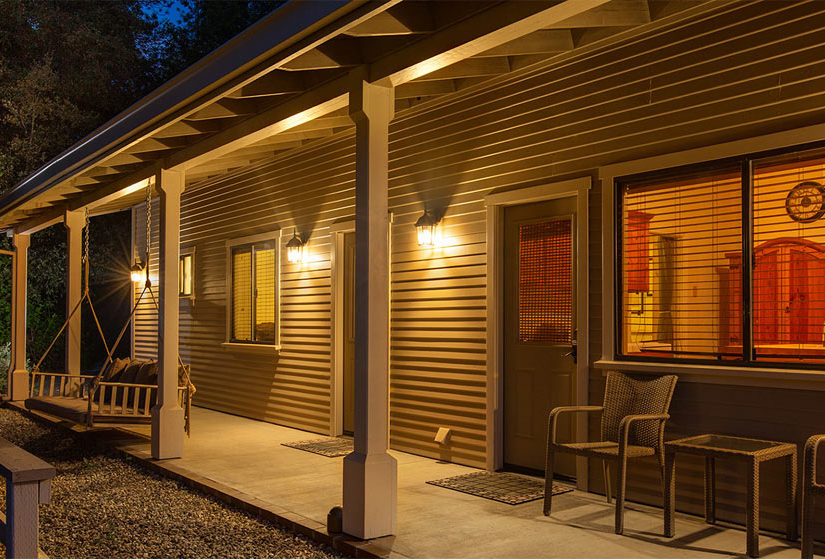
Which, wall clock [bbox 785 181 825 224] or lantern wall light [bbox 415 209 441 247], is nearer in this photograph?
wall clock [bbox 785 181 825 224]

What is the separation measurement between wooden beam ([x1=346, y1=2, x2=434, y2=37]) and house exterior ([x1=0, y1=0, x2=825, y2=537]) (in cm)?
1

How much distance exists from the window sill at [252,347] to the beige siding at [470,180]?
10 centimetres

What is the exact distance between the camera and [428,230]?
6.62 meters

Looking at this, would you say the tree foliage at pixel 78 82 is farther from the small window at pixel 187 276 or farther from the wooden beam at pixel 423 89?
the wooden beam at pixel 423 89

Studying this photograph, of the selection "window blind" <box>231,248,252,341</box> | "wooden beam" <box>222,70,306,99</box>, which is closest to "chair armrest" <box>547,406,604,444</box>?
"wooden beam" <box>222,70,306,99</box>

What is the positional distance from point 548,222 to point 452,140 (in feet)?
4.04

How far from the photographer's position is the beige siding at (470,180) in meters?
4.37

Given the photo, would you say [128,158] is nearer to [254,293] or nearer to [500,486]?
[254,293]

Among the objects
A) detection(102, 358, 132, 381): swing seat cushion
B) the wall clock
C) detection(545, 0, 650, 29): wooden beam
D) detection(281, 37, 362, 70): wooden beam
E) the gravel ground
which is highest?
detection(545, 0, 650, 29): wooden beam

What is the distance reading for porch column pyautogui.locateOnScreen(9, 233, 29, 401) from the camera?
36.1 feet

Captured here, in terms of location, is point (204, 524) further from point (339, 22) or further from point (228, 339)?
point (228, 339)

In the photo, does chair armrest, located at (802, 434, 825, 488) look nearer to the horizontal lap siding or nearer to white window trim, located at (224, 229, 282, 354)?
the horizontal lap siding

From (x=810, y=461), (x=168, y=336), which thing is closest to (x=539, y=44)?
(x=810, y=461)

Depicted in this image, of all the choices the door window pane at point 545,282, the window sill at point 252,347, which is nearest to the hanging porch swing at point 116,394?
the window sill at point 252,347
